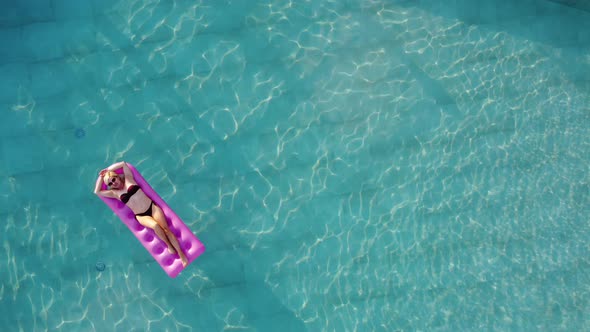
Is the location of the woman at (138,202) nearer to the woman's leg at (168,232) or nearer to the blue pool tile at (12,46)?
the woman's leg at (168,232)

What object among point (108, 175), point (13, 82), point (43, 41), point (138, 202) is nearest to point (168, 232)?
point (138, 202)

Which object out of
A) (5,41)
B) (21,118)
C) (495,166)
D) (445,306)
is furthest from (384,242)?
(5,41)

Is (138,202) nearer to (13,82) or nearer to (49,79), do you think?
(49,79)

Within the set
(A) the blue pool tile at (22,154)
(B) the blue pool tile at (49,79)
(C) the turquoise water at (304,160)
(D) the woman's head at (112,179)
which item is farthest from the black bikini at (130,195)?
(B) the blue pool tile at (49,79)

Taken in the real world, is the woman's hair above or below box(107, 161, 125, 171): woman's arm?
below

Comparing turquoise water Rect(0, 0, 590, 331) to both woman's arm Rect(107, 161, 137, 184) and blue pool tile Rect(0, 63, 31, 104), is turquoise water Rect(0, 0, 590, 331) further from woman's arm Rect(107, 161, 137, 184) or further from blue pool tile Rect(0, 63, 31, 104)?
woman's arm Rect(107, 161, 137, 184)

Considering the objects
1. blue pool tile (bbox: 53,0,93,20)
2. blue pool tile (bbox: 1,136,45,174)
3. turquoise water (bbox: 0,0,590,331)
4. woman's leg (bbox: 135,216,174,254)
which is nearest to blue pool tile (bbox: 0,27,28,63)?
turquoise water (bbox: 0,0,590,331)

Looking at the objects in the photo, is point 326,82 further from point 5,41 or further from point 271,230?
point 5,41
